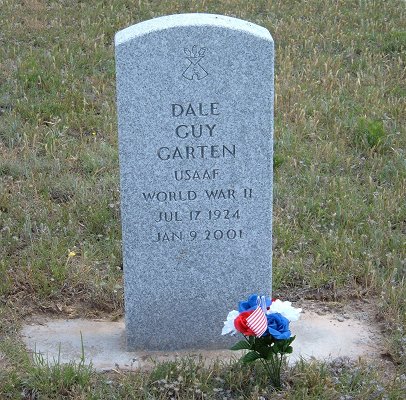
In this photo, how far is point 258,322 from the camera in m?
4.09

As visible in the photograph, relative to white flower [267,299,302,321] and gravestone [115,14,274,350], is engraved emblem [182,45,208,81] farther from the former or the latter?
white flower [267,299,302,321]

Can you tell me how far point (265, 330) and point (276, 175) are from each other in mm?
2548

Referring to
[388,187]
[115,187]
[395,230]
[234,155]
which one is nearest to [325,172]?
[388,187]

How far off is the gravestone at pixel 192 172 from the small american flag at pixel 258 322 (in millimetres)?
554

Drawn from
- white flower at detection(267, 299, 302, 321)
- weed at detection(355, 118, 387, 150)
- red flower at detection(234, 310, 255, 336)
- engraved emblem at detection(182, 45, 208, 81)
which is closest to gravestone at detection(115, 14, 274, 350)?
engraved emblem at detection(182, 45, 208, 81)

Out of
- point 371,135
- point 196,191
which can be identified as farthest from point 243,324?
point 371,135

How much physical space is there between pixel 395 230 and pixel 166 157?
2.01 metres

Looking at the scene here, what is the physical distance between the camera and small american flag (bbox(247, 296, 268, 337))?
406cm

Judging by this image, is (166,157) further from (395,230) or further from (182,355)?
(395,230)

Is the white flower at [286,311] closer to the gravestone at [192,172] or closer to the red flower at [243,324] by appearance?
the red flower at [243,324]

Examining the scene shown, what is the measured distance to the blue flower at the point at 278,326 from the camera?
162 inches

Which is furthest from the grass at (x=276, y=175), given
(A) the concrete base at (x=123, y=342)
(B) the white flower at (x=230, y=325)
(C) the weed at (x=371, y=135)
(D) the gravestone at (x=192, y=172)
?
(D) the gravestone at (x=192, y=172)

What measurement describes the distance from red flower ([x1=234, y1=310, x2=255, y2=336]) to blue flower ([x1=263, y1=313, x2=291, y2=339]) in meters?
0.10

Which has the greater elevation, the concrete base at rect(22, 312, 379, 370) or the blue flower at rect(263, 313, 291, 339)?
the blue flower at rect(263, 313, 291, 339)
